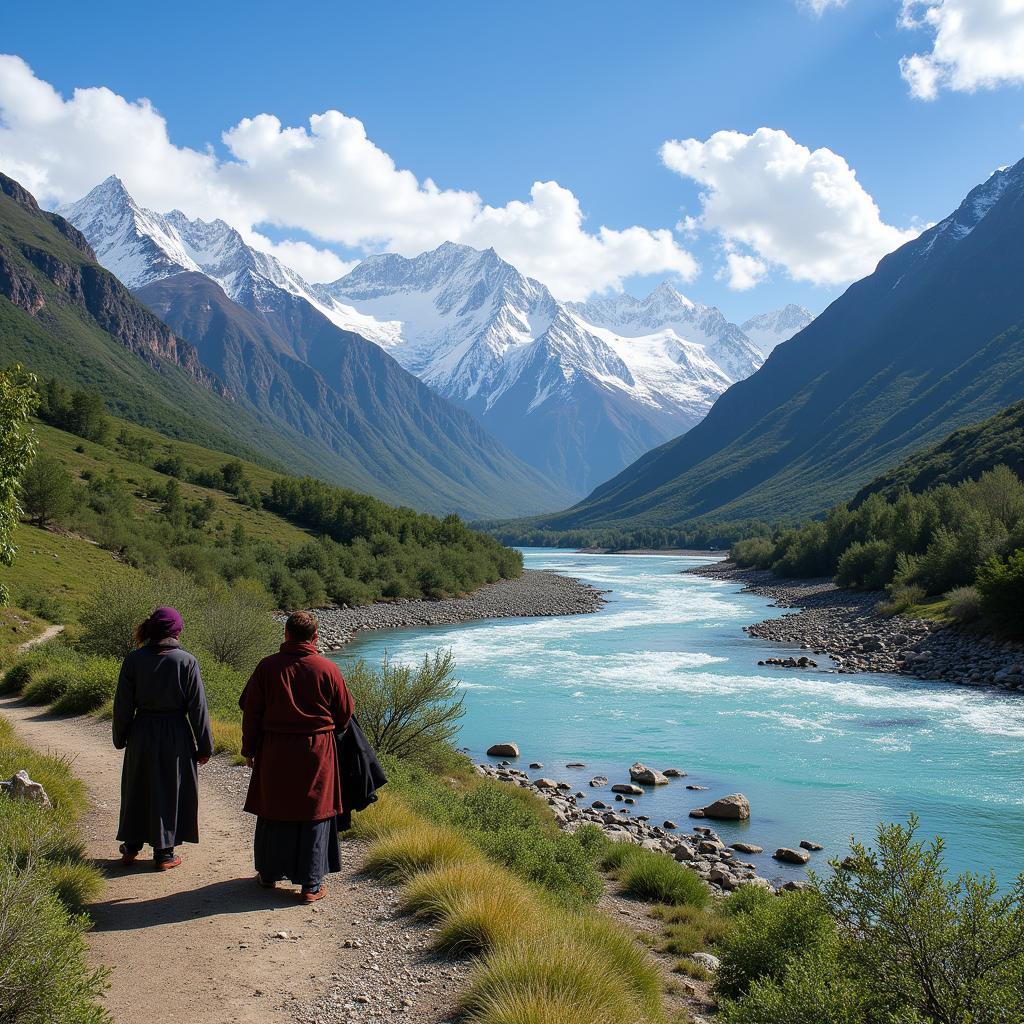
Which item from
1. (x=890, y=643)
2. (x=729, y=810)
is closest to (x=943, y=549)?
(x=890, y=643)

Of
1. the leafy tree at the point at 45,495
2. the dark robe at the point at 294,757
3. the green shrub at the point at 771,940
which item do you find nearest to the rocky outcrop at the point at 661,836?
the green shrub at the point at 771,940

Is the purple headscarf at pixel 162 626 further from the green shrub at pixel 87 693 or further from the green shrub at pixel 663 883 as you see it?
the green shrub at pixel 87 693

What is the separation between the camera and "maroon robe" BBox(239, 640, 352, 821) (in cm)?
762

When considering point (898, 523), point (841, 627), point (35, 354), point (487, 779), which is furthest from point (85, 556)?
point (35, 354)

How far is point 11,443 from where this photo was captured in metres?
12.6

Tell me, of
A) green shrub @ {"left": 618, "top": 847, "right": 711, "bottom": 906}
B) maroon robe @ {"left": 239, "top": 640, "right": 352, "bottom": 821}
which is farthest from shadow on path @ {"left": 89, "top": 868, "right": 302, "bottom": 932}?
green shrub @ {"left": 618, "top": 847, "right": 711, "bottom": 906}

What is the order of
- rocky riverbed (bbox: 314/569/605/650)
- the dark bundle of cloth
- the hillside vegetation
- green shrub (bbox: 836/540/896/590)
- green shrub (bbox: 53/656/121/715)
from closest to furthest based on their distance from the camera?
the dark bundle of cloth, green shrub (bbox: 53/656/121/715), the hillside vegetation, rocky riverbed (bbox: 314/569/605/650), green shrub (bbox: 836/540/896/590)

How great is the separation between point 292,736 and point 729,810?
592 inches

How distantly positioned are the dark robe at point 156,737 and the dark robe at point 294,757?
902 millimetres

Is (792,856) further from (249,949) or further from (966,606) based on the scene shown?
(966,606)

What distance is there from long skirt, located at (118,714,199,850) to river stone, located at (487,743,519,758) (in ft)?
60.7

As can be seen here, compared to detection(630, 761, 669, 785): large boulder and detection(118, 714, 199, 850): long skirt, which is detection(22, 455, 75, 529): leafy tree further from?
detection(118, 714, 199, 850): long skirt

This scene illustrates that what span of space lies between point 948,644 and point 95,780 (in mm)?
42475

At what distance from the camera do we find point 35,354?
175500 mm
